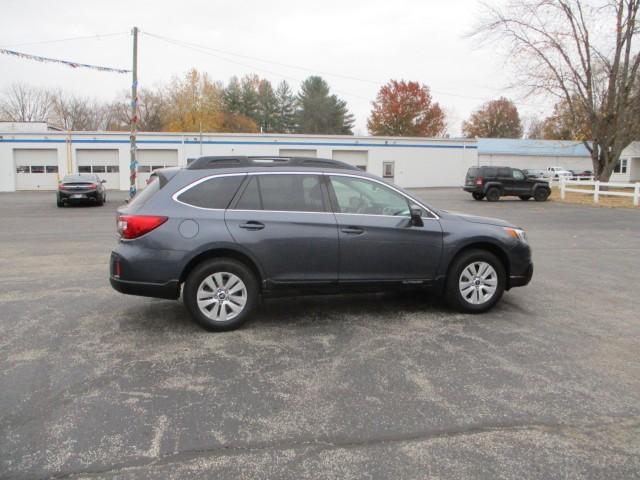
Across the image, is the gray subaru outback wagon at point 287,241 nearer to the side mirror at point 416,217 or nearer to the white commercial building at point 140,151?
the side mirror at point 416,217

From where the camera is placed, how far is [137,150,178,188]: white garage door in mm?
39250

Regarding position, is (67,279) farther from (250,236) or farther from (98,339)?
(250,236)

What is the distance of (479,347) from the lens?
4.86m

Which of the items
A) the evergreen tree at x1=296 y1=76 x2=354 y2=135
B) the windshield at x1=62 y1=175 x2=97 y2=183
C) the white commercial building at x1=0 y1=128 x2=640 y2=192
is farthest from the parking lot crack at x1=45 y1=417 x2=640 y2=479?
the evergreen tree at x1=296 y1=76 x2=354 y2=135

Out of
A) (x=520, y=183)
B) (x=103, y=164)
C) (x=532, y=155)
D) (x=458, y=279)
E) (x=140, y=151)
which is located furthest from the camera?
(x=532, y=155)

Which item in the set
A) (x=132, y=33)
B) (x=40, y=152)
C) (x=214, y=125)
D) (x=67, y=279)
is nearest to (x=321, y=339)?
(x=67, y=279)

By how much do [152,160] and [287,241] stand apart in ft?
121

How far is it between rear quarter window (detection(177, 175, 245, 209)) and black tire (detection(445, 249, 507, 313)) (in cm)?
256

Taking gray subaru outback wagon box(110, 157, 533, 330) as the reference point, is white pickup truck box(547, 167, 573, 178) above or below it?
above

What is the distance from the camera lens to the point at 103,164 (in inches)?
1544

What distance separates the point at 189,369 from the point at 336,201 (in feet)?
7.61

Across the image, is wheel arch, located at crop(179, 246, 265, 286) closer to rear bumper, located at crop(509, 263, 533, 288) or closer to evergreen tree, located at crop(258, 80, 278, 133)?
rear bumper, located at crop(509, 263, 533, 288)

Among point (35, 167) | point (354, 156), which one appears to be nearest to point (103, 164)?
point (35, 167)

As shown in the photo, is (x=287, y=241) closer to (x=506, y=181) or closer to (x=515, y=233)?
(x=515, y=233)
